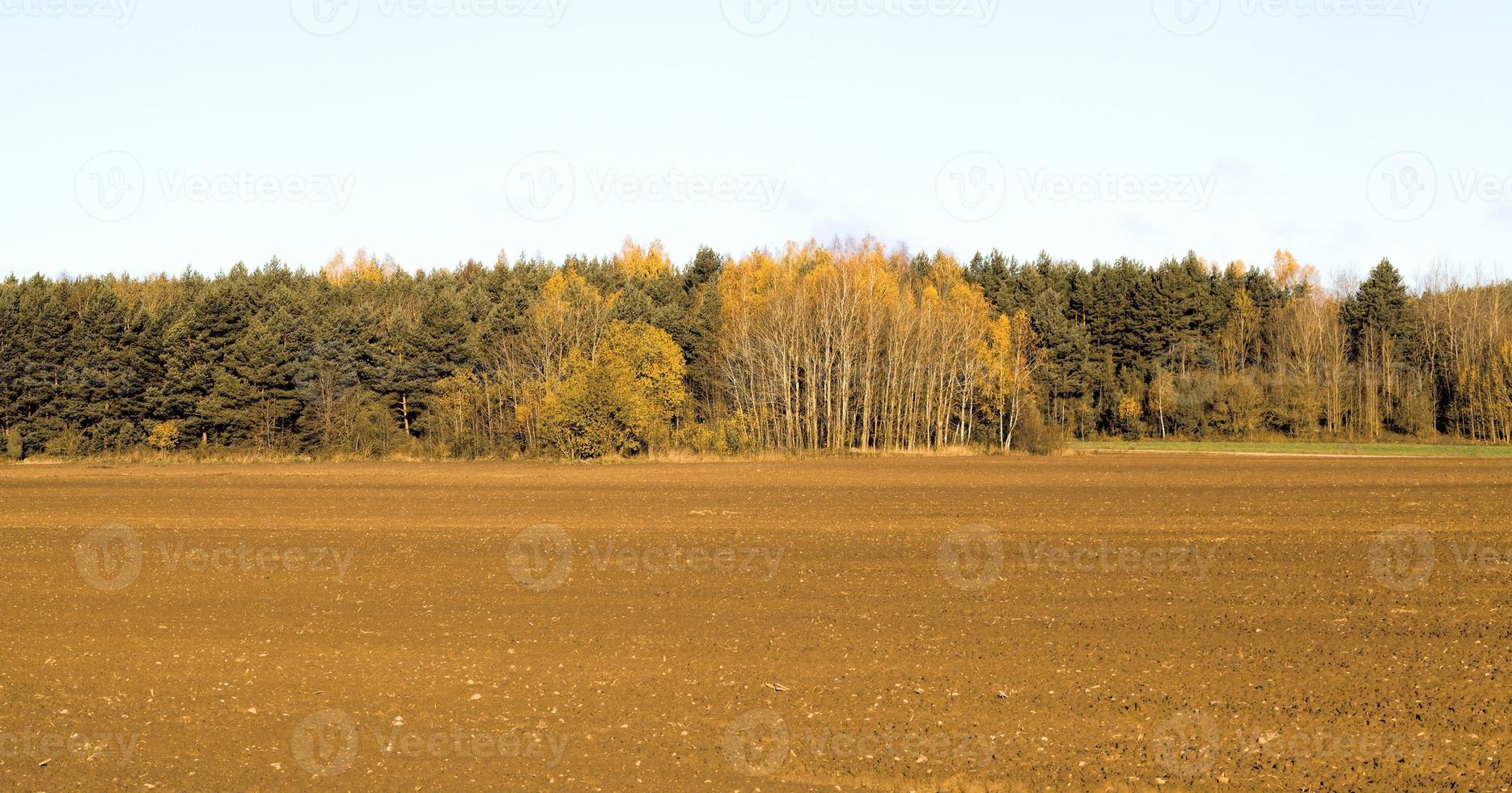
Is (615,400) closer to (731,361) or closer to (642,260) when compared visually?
(731,361)

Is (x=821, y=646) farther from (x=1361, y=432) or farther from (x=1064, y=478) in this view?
(x=1361, y=432)

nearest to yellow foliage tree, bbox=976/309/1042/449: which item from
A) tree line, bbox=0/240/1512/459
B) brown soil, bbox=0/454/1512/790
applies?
tree line, bbox=0/240/1512/459

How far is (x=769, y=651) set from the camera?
14.9 m

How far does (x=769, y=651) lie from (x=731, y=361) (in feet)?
208

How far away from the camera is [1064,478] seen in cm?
4472

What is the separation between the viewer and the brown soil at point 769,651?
10844 mm

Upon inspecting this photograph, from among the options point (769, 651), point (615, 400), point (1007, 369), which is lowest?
point (769, 651)

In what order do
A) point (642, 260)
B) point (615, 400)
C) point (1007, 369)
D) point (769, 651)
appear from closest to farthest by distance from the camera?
1. point (769, 651)
2. point (615, 400)
3. point (1007, 369)
4. point (642, 260)

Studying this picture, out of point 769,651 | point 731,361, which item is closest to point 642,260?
point 731,361

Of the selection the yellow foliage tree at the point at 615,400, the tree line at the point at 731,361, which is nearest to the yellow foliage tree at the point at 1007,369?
the tree line at the point at 731,361

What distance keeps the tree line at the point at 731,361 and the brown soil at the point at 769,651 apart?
3699cm

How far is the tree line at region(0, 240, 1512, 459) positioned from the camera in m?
69.1

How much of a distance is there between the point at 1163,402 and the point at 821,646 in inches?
3338

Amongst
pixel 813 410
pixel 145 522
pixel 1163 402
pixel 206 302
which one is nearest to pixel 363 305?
pixel 206 302
